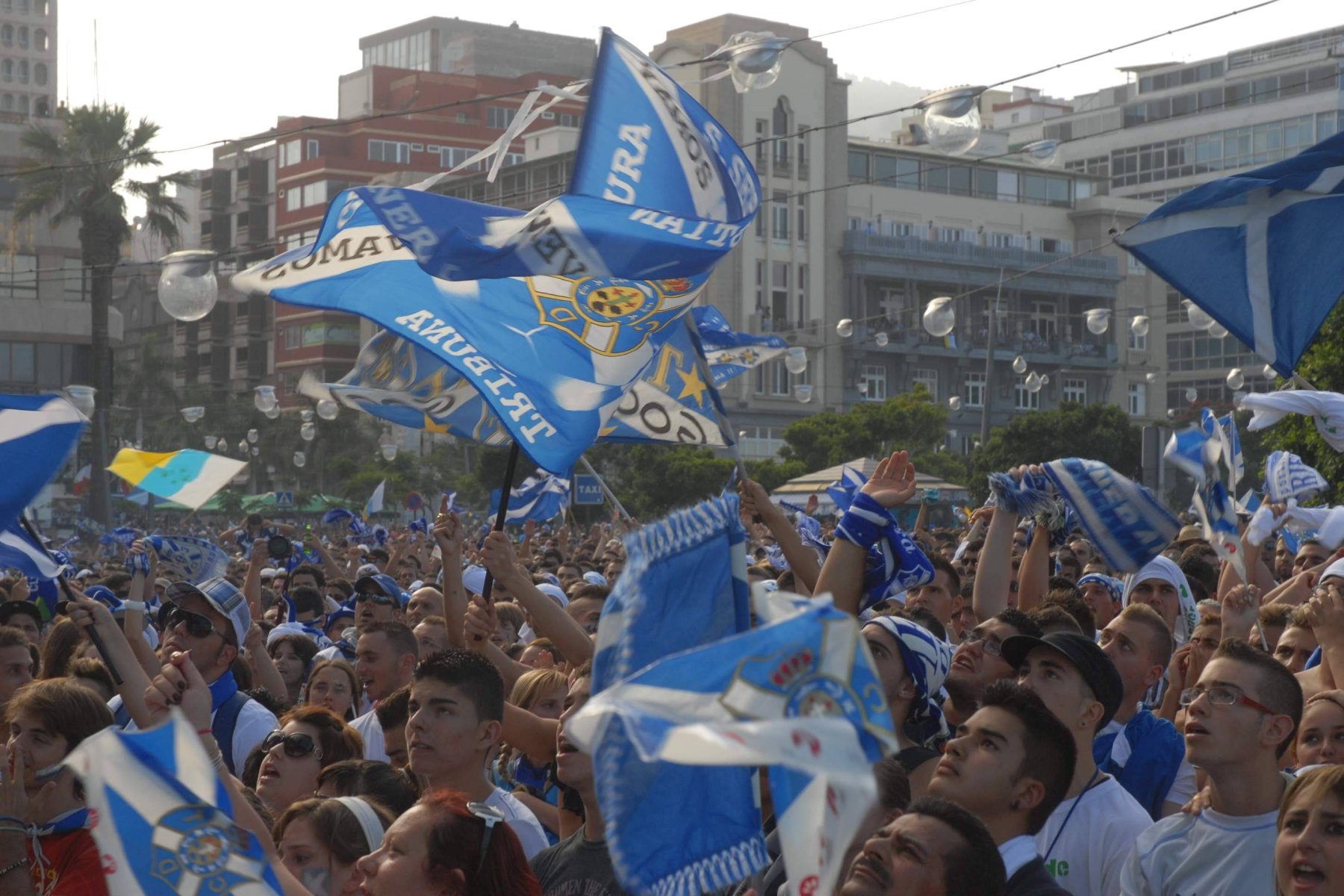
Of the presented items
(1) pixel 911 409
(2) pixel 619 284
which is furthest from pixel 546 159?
(2) pixel 619 284

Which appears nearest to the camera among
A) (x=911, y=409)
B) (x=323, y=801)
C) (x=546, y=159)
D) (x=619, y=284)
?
(x=323, y=801)

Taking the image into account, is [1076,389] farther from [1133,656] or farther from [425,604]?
[1133,656]

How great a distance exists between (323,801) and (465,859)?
0.84m

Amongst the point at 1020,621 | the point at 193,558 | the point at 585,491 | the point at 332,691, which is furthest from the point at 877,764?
the point at 585,491

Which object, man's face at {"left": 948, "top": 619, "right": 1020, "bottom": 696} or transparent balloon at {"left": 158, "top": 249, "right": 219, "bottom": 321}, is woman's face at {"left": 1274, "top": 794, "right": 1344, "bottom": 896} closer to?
man's face at {"left": 948, "top": 619, "right": 1020, "bottom": 696}

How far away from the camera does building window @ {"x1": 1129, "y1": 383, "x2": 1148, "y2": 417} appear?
89.0m

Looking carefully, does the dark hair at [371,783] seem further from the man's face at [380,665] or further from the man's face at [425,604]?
the man's face at [425,604]

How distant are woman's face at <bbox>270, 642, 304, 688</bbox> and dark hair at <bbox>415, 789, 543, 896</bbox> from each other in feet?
16.3

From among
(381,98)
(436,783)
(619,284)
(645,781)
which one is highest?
(381,98)

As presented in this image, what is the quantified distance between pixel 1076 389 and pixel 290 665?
80.2 metres

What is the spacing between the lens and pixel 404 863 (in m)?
3.83

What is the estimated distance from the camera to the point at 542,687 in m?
5.88

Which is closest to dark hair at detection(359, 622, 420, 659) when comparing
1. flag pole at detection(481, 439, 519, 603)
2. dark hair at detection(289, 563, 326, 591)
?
flag pole at detection(481, 439, 519, 603)

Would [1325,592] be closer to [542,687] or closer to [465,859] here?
[542,687]
